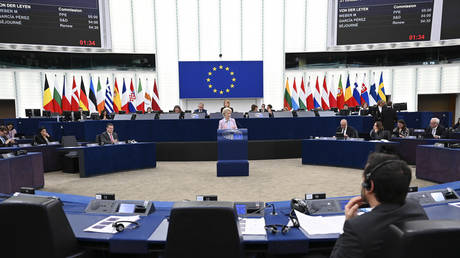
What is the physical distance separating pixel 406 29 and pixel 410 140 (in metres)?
6.71

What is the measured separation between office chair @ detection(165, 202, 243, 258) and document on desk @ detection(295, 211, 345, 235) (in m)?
0.70

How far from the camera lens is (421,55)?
623 inches

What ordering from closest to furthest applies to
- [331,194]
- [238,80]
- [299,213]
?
1. [299,213]
2. [331,194]
3. [238,80]

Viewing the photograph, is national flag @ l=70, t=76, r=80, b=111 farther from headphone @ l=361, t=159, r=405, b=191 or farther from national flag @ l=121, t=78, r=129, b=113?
headphone @ l=361, t=159, r=405, b=191

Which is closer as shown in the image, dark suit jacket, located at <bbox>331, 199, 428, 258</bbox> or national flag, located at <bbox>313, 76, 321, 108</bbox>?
dark suit jacket, located at <bbox>331, 199, 428, 258</bbox>

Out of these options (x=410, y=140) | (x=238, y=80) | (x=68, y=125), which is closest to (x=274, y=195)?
(x=410, y=140)

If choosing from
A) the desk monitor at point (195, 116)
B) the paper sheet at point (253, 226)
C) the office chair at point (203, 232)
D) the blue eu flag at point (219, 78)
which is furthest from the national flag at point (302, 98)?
the office chair at point (203, 232)

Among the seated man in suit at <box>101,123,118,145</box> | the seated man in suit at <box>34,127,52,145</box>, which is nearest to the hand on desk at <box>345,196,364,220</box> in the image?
the seated man in suit at <box>101,123,118,145</box>

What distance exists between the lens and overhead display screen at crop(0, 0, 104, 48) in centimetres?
1192

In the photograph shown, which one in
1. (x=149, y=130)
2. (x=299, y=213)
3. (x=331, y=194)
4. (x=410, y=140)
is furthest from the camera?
(x=149, y=130)

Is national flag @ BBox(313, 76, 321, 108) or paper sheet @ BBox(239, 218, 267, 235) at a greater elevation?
national flag @ BBox(313, 76, 321, 108)

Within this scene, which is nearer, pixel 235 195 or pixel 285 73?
pixel 235 195

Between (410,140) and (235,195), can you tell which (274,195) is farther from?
(410,140)

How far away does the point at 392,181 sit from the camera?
131cm
